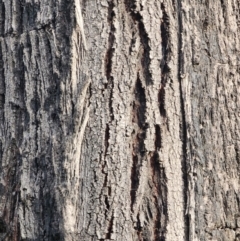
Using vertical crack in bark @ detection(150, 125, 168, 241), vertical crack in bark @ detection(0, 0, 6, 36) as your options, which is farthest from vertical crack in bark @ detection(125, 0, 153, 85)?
vertical crack in bark @ detection(0, 0, 6, 36)

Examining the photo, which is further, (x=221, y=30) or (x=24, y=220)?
(x=221, y=30)

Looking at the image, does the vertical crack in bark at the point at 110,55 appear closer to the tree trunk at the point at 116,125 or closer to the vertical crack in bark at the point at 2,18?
the tree trunk at the point at 116,125

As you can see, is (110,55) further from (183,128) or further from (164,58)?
(183,128)

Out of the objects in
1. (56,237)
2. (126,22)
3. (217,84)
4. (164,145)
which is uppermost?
(126,22)

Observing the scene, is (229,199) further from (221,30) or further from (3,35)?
(3,35)

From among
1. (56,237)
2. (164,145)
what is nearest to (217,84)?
(164,145)

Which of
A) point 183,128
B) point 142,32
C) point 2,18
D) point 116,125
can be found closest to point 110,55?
point 142,32

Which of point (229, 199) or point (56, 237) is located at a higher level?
point (229, 199)

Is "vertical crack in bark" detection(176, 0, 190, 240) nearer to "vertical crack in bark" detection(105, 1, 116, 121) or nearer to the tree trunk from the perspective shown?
the tree trunk
